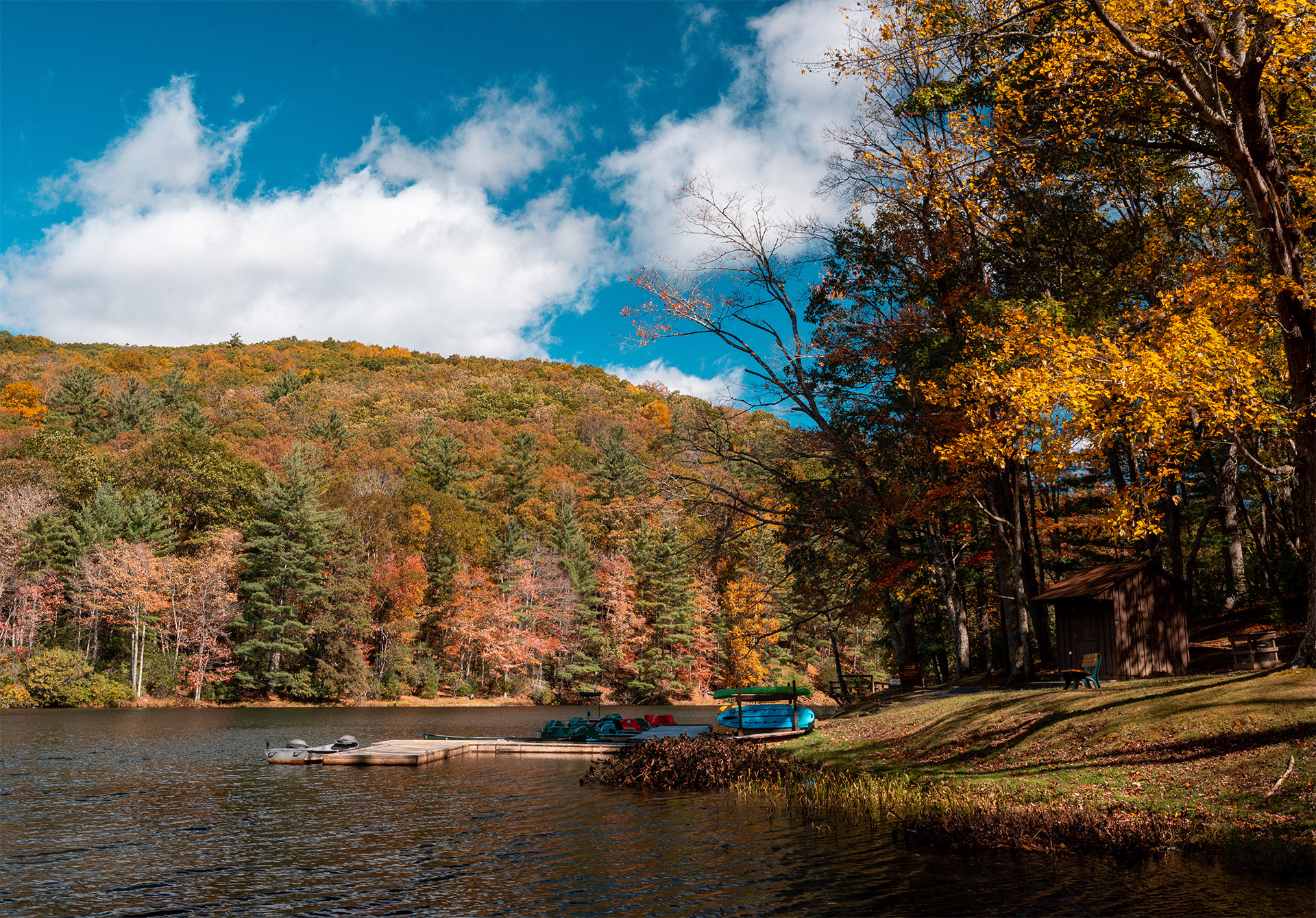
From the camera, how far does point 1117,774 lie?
13039 mm

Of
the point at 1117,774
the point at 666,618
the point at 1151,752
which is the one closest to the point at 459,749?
the point at 1117,774

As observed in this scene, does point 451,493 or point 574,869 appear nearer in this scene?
point 574,869

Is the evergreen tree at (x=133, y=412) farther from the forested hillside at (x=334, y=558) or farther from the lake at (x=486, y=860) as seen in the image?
the lake at (x=486, y=860)

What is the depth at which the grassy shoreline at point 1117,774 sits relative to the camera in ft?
36.1

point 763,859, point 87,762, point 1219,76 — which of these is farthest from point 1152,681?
point 87,762

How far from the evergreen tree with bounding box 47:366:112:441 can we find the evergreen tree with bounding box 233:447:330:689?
27247 millimetres

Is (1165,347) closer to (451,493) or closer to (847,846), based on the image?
(847,846)

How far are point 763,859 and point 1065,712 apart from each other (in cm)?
728

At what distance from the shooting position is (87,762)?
84.8 ft

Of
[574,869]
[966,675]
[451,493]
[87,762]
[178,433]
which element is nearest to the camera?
[574,869]

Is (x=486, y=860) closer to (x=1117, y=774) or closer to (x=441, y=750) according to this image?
(x=1117, y=774)

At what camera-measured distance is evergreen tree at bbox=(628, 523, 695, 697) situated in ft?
228

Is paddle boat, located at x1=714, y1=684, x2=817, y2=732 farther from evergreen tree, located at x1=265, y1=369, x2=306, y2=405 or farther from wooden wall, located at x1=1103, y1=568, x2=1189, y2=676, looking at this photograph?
evergreen tree, located at x1=265, y1=369, x2=306, y2=405

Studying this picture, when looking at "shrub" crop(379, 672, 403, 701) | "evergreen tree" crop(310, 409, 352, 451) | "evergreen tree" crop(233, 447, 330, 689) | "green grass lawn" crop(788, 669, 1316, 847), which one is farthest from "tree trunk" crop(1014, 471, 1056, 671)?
"evergreen tree" crop(310, 409, 352, 451)
